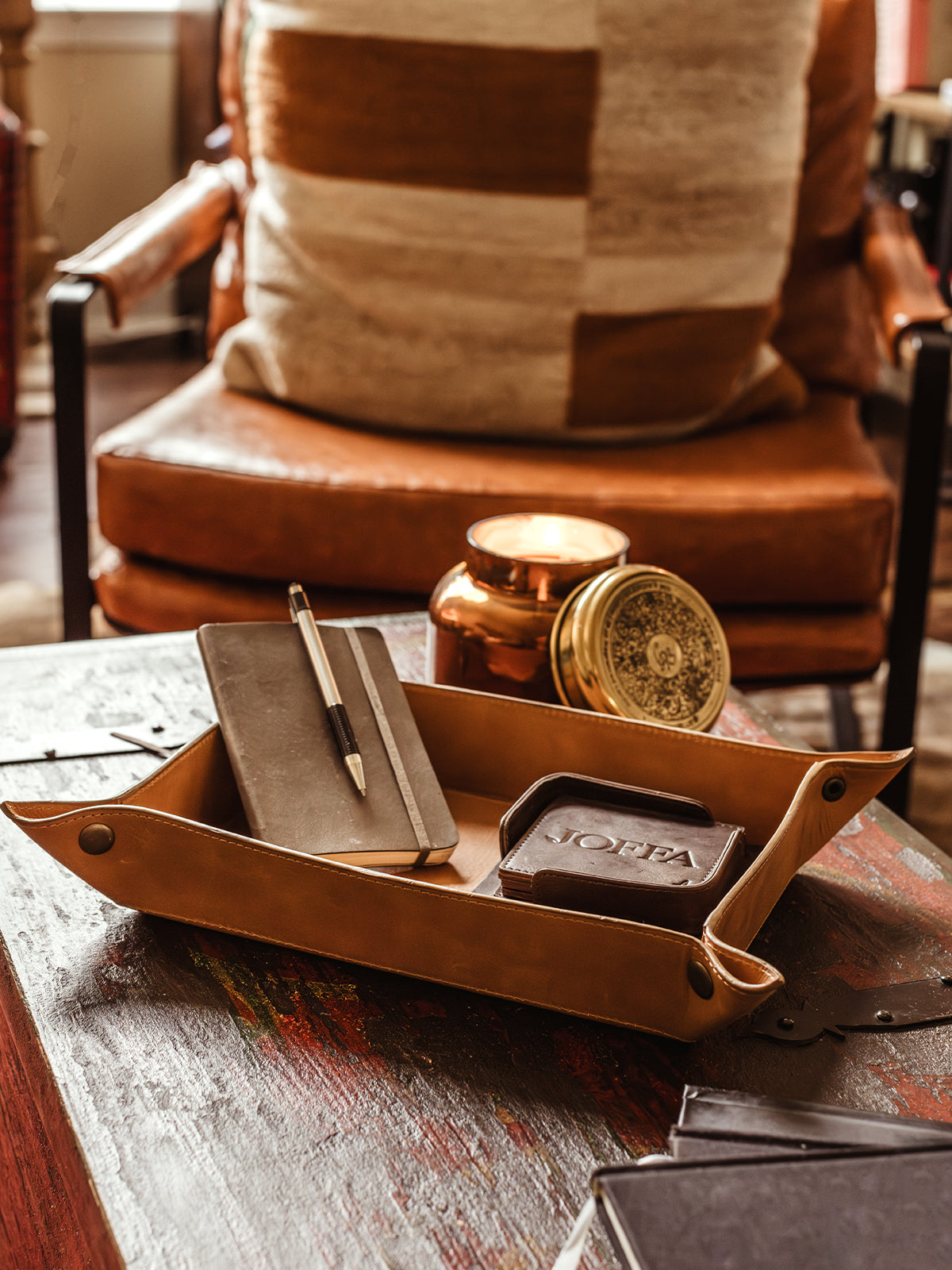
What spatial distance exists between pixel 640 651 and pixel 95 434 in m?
2.27

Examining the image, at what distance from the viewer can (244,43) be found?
1.70 meters

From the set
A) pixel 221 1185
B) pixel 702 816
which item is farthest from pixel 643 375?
pixel 221 1185

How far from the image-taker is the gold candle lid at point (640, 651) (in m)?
0.83

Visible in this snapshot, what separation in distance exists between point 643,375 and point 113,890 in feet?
3.53

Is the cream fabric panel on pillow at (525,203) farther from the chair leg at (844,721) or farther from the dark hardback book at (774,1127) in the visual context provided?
the dark hardback book at (774,1127)

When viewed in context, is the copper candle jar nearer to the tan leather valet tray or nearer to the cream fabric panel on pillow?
the tan leather valet tray

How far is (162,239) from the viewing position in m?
1.62

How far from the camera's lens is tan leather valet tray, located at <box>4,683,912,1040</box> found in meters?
0.58

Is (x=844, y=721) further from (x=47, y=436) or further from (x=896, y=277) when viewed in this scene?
(x=47, y=436)

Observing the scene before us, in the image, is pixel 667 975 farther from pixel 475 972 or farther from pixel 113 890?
pixel 113 890

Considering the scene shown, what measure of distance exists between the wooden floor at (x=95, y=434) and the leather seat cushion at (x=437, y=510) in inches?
31.8

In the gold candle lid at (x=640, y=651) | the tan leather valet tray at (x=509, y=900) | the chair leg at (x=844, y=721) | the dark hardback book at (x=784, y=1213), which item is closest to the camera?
the dark hardback book at (x=784, y=1213)

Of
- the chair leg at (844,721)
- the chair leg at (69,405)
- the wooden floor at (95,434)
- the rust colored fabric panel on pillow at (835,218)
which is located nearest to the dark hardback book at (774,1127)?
the chair leg at (69,405)

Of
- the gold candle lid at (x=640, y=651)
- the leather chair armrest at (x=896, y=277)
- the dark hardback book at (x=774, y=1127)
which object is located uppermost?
the leather chair armrest at (x=896, y=277)
